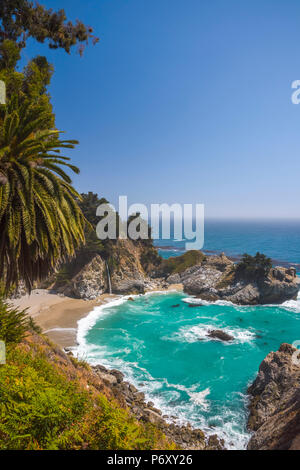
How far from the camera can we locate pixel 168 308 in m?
39.2

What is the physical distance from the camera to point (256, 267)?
44.5m

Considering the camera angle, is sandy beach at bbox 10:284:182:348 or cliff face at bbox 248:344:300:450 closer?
cliff face at bbox 248:344:300:450

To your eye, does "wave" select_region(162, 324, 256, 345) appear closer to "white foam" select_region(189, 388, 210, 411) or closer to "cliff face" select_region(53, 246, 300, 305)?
"white foam" select_region(189, 388, 210, 411)

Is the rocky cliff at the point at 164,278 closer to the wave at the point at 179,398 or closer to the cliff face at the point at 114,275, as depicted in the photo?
the cliff face at the point at 114,275

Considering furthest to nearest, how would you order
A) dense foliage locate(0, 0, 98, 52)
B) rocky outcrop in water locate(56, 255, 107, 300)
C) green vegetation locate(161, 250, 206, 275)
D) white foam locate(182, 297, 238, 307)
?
green vegetation locate(161, 250, 206, 275) → white foam locate(182, 297, 238, 307) → rocky outcrop in water locate(56, 255, 107, 300) → dense foliage locate(0, 0, 98, 52)

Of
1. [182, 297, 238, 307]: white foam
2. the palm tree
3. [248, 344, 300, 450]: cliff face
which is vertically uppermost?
the palm tree

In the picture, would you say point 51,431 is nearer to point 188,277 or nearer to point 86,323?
point 86,323

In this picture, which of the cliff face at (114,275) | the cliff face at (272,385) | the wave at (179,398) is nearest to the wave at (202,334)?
the wave at (179,398)

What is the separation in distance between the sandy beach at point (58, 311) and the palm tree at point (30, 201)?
20.9 metres

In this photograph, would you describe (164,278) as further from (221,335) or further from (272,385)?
(272,385)

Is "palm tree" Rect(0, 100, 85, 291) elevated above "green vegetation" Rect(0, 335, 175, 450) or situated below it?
above

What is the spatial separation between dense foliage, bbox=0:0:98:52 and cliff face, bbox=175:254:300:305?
44.0 meters

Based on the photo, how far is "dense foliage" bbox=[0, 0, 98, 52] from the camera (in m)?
10.5

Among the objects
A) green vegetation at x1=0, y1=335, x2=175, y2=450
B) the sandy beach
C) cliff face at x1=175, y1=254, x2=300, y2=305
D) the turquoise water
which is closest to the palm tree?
green vegetation at x1=0, y1=335, x2=175, y2=450
